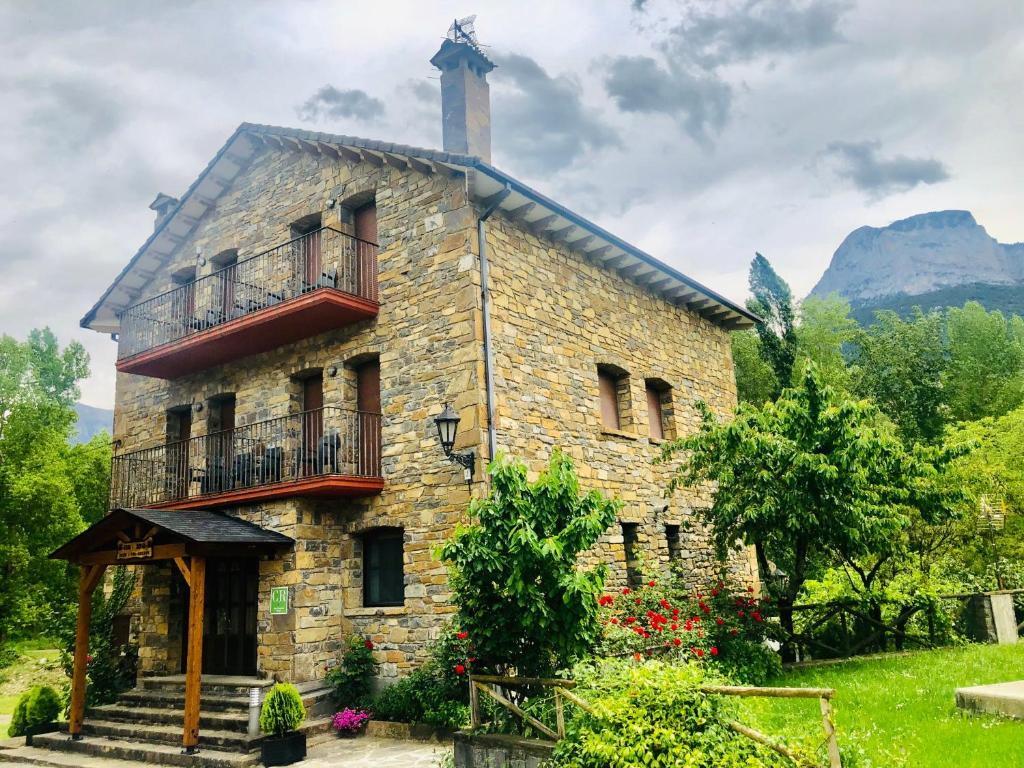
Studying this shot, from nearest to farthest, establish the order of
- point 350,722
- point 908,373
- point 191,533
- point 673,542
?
point 350,722 → point 191,533 → point 673,542 → point 908,373

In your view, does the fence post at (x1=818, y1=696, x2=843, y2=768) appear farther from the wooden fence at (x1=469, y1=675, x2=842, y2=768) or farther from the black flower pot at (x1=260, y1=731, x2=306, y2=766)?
the black flower pot at (x1=260, y1=731, x2=306, y2=766)

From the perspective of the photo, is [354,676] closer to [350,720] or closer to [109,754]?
[350,720]

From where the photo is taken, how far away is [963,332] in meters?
30.0

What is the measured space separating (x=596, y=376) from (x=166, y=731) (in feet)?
27.7

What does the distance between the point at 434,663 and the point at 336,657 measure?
78.2 inches

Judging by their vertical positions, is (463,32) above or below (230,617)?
above

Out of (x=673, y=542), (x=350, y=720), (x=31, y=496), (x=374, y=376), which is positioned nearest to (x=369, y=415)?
(x=374, y=376)

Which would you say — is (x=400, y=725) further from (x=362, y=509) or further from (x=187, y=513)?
(x=187, y=513)

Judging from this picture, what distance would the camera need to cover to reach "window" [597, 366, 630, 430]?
13133mm

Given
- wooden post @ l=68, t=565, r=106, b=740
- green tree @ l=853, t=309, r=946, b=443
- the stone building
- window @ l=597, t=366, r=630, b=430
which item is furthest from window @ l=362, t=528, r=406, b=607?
green tree @ l=853, t=309, r=946, b=443

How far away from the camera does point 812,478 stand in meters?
11.1

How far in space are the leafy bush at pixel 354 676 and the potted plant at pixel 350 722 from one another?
9.8 inches

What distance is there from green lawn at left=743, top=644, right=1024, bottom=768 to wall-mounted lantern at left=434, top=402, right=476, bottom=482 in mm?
4504

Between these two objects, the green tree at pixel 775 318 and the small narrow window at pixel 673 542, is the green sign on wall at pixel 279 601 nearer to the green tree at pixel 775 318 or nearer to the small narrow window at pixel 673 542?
the small narrow window at pixel 673 542
